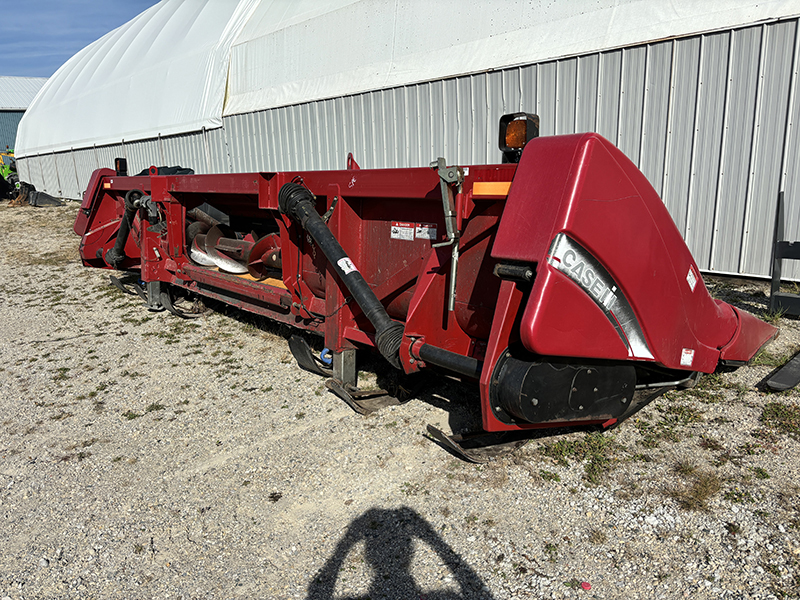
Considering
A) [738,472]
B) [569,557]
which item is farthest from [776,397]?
[569,557]

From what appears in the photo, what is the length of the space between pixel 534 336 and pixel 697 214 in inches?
167

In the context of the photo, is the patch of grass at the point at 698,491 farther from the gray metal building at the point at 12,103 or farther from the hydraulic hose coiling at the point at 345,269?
the gray metal building at the point at 12,103

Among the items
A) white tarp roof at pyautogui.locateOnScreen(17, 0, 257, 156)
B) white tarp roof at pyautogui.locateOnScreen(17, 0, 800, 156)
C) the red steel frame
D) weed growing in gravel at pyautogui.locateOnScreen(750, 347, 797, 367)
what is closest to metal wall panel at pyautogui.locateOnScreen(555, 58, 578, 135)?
white tarp roof at pyautogui.locateOnScreen(17, 0, 800, 156)

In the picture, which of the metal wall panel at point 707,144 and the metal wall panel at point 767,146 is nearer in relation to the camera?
the metal wall panel at point 767,146

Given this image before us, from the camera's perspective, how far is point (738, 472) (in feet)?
8.91

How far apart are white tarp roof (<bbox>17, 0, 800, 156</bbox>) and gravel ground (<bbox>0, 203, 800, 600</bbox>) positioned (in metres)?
3.52

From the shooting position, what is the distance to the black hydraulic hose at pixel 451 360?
2.58 metres

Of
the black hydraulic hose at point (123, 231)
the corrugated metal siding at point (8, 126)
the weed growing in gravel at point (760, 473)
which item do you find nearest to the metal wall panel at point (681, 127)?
the weed growing in gravel at point (760, 473)

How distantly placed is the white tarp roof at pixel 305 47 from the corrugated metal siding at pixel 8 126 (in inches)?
899

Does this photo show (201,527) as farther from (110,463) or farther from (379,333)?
(379,333)

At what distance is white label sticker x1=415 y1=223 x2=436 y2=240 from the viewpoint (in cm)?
325

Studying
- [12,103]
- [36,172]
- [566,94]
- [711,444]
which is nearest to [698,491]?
[711,444]

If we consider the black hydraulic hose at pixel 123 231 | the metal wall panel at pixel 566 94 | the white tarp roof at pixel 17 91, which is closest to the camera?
the black hydraulic hose at pixel 123 231

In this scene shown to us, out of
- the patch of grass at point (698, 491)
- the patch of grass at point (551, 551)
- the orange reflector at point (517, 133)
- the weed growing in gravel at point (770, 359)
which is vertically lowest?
the patch of grass at point (551, 551)
